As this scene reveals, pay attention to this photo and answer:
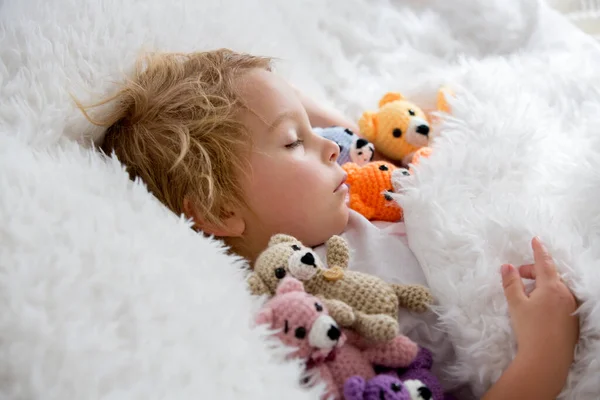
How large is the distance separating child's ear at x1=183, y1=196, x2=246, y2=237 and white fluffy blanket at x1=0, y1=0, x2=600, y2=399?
0.14 meters

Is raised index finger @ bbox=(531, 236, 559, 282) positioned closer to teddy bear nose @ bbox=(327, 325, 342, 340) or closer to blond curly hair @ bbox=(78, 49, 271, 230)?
teddy bear nose @ bbox=(327, 325, 342, 340)

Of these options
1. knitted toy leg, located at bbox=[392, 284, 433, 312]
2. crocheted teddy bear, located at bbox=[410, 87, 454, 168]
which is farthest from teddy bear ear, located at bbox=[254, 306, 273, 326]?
crocheted teddy bear, located at bbox=[410, 87, 454, 168]

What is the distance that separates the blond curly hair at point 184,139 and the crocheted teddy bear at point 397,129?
33 cm

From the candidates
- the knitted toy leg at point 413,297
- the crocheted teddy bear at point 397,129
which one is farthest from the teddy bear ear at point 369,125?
the knitted toy leg at point 413,297

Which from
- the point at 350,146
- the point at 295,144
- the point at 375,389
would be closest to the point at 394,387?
the point at 375,389

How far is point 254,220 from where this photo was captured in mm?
899

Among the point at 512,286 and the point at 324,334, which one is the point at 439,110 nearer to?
the point at 512,286

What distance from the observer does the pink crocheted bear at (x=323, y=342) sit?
0.64 metres

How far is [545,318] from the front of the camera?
70cm

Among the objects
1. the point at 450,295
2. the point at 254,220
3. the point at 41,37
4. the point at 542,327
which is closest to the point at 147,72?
the point at 41,37

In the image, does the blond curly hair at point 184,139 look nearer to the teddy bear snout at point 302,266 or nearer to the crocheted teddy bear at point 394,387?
the teddy bear snout at point 302,266

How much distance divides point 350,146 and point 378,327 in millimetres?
496

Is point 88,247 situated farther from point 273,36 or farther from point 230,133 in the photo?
point 273,36

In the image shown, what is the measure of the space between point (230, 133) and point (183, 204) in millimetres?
128
